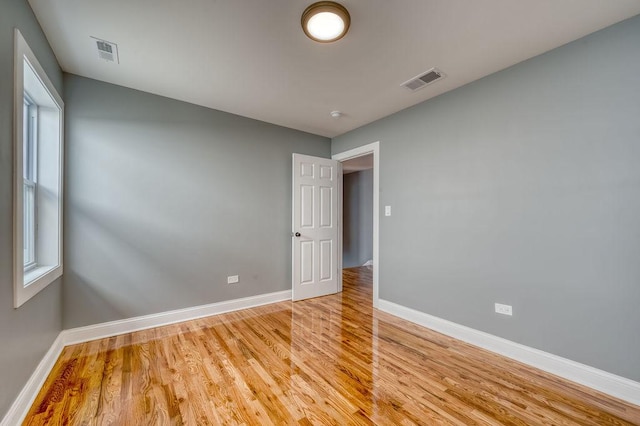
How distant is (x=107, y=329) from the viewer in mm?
2637

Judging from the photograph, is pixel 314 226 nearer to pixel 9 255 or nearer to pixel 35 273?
pixel 35 273

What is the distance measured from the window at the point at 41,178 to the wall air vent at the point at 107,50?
1.45 ft

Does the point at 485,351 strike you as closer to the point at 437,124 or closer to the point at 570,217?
the point at 570,217

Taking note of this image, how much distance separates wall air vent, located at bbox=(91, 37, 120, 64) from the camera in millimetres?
2070

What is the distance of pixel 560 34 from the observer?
193 cm

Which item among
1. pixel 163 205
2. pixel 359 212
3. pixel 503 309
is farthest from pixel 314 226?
pixel 359 212

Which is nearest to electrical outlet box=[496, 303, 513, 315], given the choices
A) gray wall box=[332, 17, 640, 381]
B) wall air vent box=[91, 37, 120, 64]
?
gray wall box=[332, 17, 640, 381]

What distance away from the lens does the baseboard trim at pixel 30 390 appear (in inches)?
57.7

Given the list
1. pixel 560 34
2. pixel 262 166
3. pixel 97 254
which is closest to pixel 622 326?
pixel 560 34

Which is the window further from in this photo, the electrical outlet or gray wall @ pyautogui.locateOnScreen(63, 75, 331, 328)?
the electrical outlet

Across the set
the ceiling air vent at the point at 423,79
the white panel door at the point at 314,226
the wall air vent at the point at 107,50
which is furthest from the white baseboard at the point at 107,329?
the ceiling air vent at the point at 423,79

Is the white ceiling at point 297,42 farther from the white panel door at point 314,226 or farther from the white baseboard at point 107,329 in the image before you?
the white baseboard at point 107,329

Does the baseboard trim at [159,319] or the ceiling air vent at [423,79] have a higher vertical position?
the ceiling air vent at [423,79]

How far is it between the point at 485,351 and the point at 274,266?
2.61m
